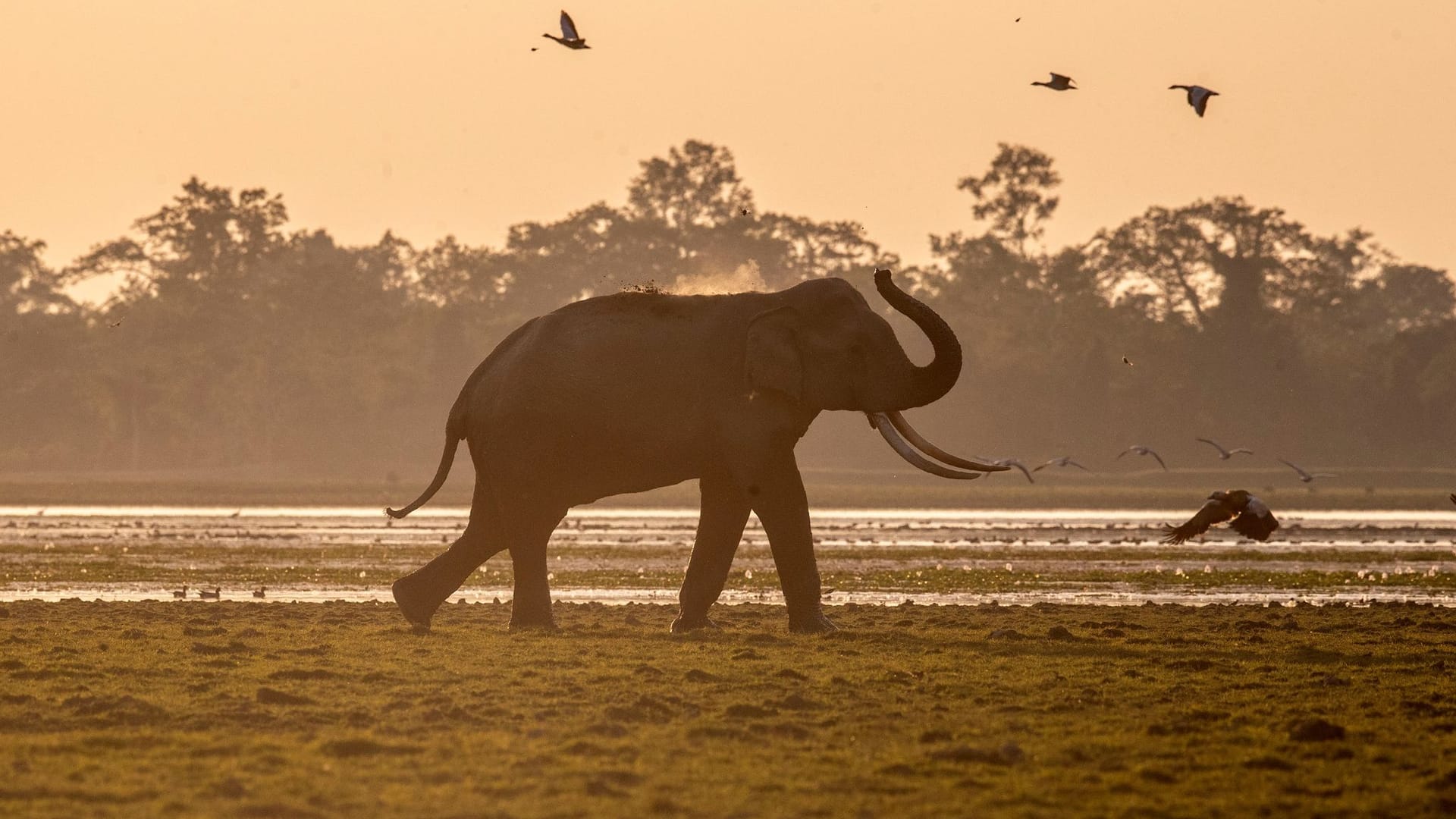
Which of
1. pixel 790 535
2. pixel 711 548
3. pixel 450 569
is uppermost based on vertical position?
pixel 790 535

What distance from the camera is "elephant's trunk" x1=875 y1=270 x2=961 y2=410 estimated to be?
21.9 metres

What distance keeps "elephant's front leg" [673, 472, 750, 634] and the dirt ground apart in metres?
0.47

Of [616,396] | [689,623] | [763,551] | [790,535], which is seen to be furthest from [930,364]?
[763,551]

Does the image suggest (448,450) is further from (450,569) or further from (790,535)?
(790,535)

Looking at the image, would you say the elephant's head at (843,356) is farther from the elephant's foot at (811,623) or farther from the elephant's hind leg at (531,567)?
the elephant's hind leg at (531,567)

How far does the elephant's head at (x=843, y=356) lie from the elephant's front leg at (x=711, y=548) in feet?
3.49

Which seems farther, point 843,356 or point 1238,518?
point 1238,518

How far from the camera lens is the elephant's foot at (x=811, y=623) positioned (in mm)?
21531

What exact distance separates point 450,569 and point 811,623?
3.55 metres

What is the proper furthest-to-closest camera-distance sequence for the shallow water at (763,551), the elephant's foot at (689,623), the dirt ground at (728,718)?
the shallow water at (763,551)
the elephant's foot at (689,623)
the dirt ground at (728,718)

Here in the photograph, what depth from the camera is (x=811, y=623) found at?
2156 centimetres

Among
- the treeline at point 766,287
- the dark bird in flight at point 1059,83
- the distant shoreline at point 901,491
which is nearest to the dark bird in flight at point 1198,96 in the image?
the dark bird in flight at point 1059,83

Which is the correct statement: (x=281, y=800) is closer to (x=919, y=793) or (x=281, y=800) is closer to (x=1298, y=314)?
(x=919, y=793)

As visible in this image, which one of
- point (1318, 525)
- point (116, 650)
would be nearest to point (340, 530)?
point (1318, 525)
